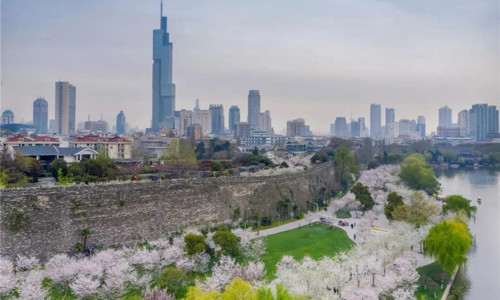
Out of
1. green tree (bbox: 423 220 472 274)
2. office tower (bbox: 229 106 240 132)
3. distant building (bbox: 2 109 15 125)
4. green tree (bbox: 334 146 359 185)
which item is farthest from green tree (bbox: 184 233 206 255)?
office tower (bbox: 229 106 240 132)

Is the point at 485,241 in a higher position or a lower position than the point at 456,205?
lower

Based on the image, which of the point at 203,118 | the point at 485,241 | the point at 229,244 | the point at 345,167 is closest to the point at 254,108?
the point at 203,118

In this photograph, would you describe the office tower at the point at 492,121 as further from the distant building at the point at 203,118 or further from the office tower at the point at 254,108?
the distant building at the point at 203,118

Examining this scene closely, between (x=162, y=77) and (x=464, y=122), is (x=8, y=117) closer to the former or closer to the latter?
(x=162, y=77)

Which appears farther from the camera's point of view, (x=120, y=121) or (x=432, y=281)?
(x=120, y=121)

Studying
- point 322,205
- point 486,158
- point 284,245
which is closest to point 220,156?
point 322,205

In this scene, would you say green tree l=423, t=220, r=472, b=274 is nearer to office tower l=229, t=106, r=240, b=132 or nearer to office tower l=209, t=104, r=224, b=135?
office tower l=209, t=104, r=224, b=135
